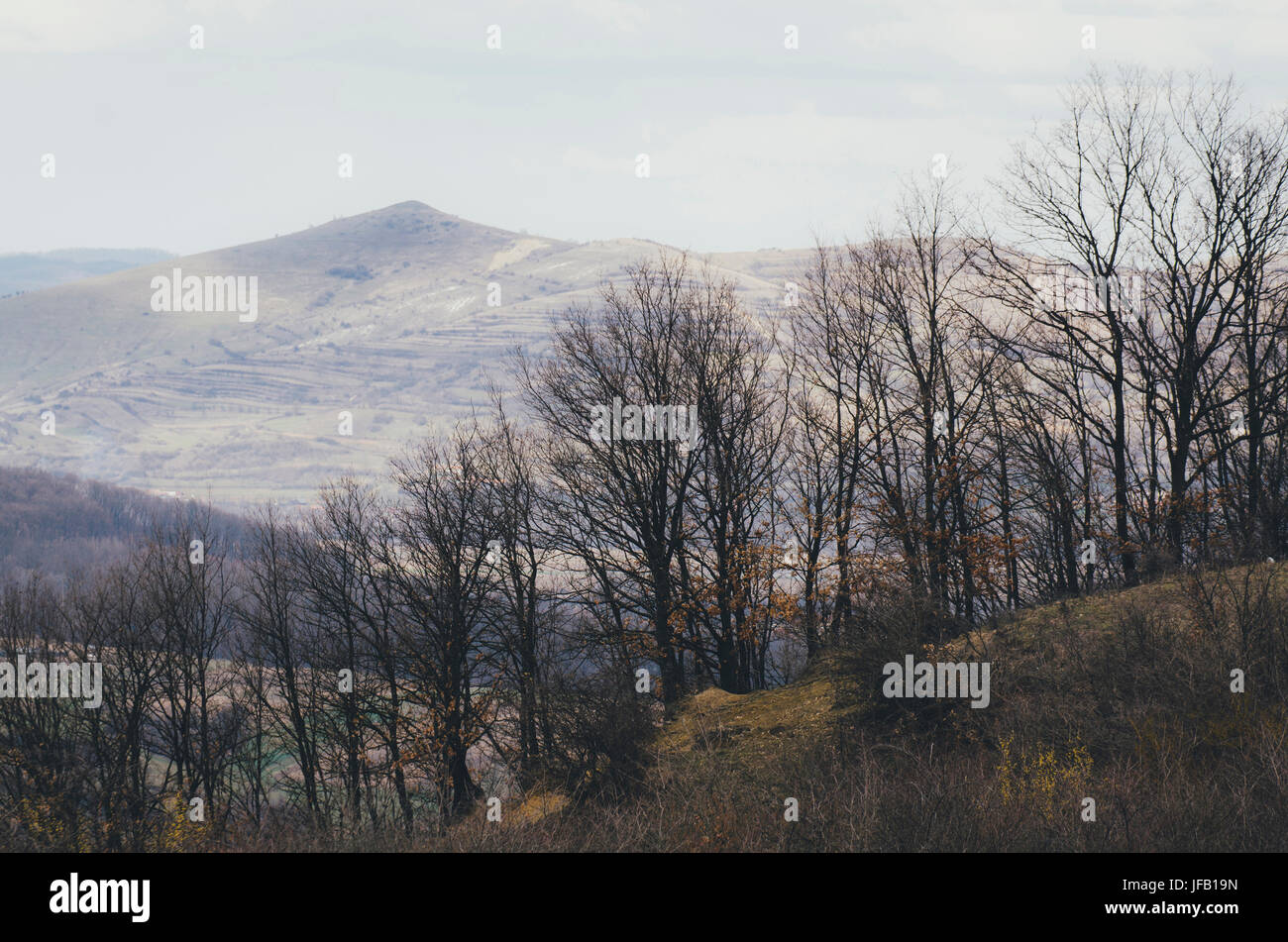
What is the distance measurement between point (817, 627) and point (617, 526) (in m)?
7.08

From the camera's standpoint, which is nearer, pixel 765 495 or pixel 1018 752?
pixel 1018 752

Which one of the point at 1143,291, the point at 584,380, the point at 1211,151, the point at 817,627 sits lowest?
the point at 817,627

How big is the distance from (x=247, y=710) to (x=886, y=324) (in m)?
30.8

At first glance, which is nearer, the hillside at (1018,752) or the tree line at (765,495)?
the hillside at (1018,752)

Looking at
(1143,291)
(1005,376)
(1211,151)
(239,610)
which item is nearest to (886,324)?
(1005,376)

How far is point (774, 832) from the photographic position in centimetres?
1037

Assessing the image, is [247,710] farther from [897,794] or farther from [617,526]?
[897,794]

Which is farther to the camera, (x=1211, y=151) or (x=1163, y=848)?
(x=1211, y=151)

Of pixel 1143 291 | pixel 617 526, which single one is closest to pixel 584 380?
pixel 617 526

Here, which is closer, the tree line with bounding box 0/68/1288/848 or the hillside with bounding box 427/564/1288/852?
the hillside with bounding box 427/564/1288/852

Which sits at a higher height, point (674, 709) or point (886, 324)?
point (886, 324)
